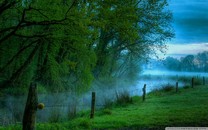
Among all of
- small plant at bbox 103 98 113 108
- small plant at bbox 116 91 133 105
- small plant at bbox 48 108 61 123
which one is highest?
small plant at bbox 116 91 133 105

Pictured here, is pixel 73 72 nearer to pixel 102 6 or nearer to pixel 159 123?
pixel 102 6

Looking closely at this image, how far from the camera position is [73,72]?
809 inches

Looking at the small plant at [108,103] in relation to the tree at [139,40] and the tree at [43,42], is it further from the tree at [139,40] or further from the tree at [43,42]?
the tree at [139,40]

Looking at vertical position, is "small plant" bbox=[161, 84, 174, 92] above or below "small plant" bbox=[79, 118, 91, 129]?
above

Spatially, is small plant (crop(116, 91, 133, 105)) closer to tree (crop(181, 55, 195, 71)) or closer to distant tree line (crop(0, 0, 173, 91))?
distant tree line (crop(0, 0, 173, 91))

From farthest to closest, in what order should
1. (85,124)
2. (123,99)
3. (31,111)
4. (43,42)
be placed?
(123,99), (43,42), (85,124), (31,111)

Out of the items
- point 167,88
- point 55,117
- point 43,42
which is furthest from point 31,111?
point 167,88

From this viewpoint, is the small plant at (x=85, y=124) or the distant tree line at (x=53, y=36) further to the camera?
the distant tree line at (x=53, y=36)

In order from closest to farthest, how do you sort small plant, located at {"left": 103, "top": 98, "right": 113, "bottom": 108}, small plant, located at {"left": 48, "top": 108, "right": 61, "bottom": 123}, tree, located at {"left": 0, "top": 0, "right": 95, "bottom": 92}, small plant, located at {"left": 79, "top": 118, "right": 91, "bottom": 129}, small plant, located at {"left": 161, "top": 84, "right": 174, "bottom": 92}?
small plant, located at {"left": 79, "top": 118, "right": 91, "bottom": 129}, small plant, located at {"left": 48, "top": 108, "right": 61, "bottom": 123}, tree, located at {"left": 0, "top": 0, "right": 95, "bottom": 92}, small plant, located at {"left": 103, "top": 98, "right": 113, "bottom": 108}, small plant, located at {"left": 161, "top": 84, "right": 174, "bottom": 92}

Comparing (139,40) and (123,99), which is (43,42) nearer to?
(123,99)

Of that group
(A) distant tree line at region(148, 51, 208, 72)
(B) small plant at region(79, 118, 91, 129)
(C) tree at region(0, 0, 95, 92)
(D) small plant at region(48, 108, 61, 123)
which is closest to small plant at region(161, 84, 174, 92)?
(A) distant tree line at region(148, 51, 208, 72)

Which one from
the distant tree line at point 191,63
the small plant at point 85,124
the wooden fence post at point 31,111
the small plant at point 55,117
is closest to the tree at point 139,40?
→ the distant tree line at point 191,63

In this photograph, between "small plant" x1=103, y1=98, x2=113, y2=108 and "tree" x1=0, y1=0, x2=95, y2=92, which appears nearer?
"tree" x1=0, y1=0, x2=95, y2=92

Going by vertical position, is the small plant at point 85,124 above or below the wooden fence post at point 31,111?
below
